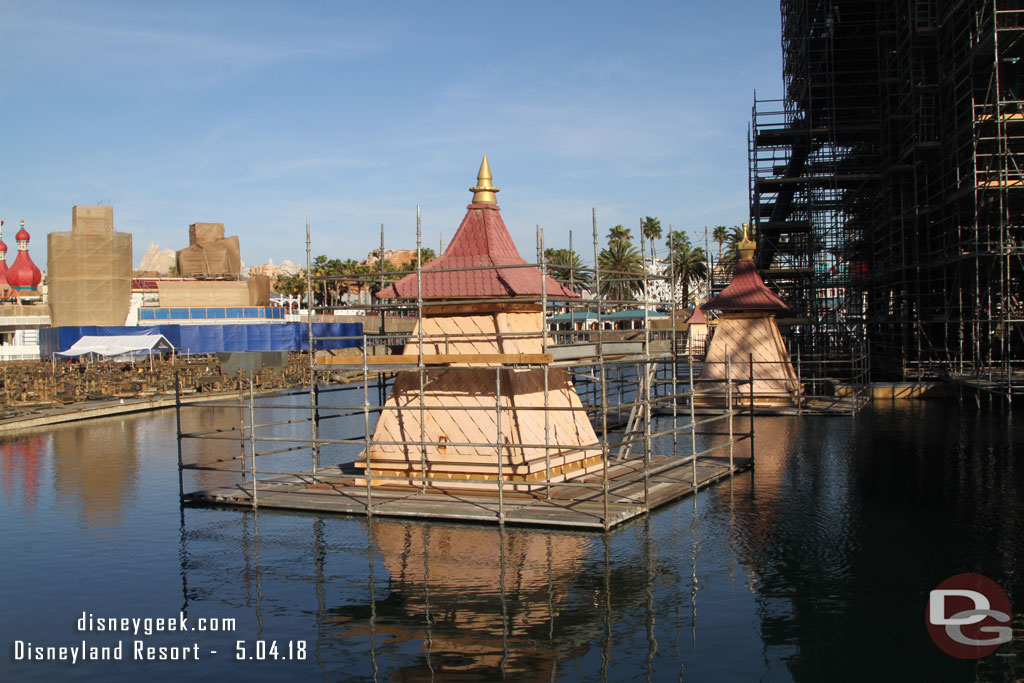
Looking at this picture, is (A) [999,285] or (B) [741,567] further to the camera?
(A) [999,285]

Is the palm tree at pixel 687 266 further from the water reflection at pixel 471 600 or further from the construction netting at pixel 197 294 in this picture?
the water reflection at pixel 471 600

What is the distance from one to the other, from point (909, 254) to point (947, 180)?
5.04 metres

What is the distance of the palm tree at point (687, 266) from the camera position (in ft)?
316

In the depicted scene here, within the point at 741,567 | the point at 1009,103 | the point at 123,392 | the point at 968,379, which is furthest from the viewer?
the point at 123,392

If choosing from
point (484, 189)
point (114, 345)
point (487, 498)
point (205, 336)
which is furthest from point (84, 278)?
point (487, 498)

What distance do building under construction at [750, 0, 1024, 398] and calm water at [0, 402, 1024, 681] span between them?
16.2 metres

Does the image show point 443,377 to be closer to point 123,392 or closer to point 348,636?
point 348,636

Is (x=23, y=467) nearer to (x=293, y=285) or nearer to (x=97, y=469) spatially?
(x=97, y=469)

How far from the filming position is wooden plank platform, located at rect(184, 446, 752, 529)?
19281 mm

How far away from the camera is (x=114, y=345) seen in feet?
208

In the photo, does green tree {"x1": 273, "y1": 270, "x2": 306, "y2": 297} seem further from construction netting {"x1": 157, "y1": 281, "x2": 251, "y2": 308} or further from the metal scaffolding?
the metal scaffolding

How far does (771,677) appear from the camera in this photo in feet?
40.2

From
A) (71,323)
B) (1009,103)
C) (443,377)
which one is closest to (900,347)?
(1009,103)
